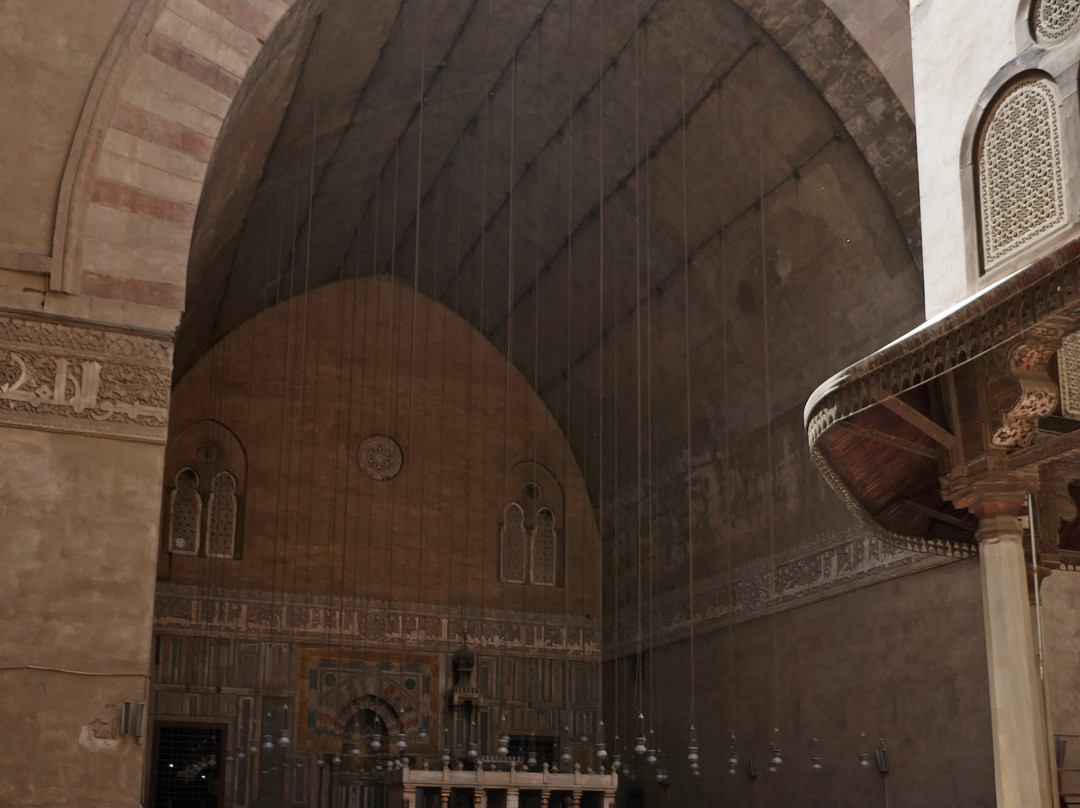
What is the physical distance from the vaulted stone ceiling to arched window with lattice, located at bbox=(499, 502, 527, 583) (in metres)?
1.21

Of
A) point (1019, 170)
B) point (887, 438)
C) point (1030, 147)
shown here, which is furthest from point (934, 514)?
point (1030, 147)

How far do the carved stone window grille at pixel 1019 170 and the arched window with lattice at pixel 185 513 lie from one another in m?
12.0

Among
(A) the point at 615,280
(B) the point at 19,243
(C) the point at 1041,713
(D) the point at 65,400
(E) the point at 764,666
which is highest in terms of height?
(A) the point at 615,280

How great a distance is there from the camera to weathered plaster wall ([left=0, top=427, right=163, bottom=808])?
729cm

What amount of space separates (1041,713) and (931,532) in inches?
66.8

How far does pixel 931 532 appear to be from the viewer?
6.94 metres

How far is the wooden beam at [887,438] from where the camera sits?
6.11 m

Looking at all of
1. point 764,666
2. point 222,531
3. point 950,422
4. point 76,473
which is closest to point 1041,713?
point 950,422

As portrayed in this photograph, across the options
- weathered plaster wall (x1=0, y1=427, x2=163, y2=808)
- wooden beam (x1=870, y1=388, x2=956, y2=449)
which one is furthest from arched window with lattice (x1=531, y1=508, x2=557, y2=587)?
wooden beam (x1=870, y1=388, x2=956, y2=449)

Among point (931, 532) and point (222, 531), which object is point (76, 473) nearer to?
point (931, 532)

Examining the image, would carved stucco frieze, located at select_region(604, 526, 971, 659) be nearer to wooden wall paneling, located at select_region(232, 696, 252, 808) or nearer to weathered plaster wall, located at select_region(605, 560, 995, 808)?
weathered plaster wall, located at select_region(605, 560, 995, 808)

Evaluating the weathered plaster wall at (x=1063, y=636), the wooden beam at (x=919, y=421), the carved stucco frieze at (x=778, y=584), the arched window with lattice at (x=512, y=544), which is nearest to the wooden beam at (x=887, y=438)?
the wooden beam at (x=919, y=421)

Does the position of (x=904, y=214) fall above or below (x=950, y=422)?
above

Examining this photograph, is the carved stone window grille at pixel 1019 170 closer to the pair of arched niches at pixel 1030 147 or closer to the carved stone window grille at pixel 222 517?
the pair of arched niches at pixel 1030 147
